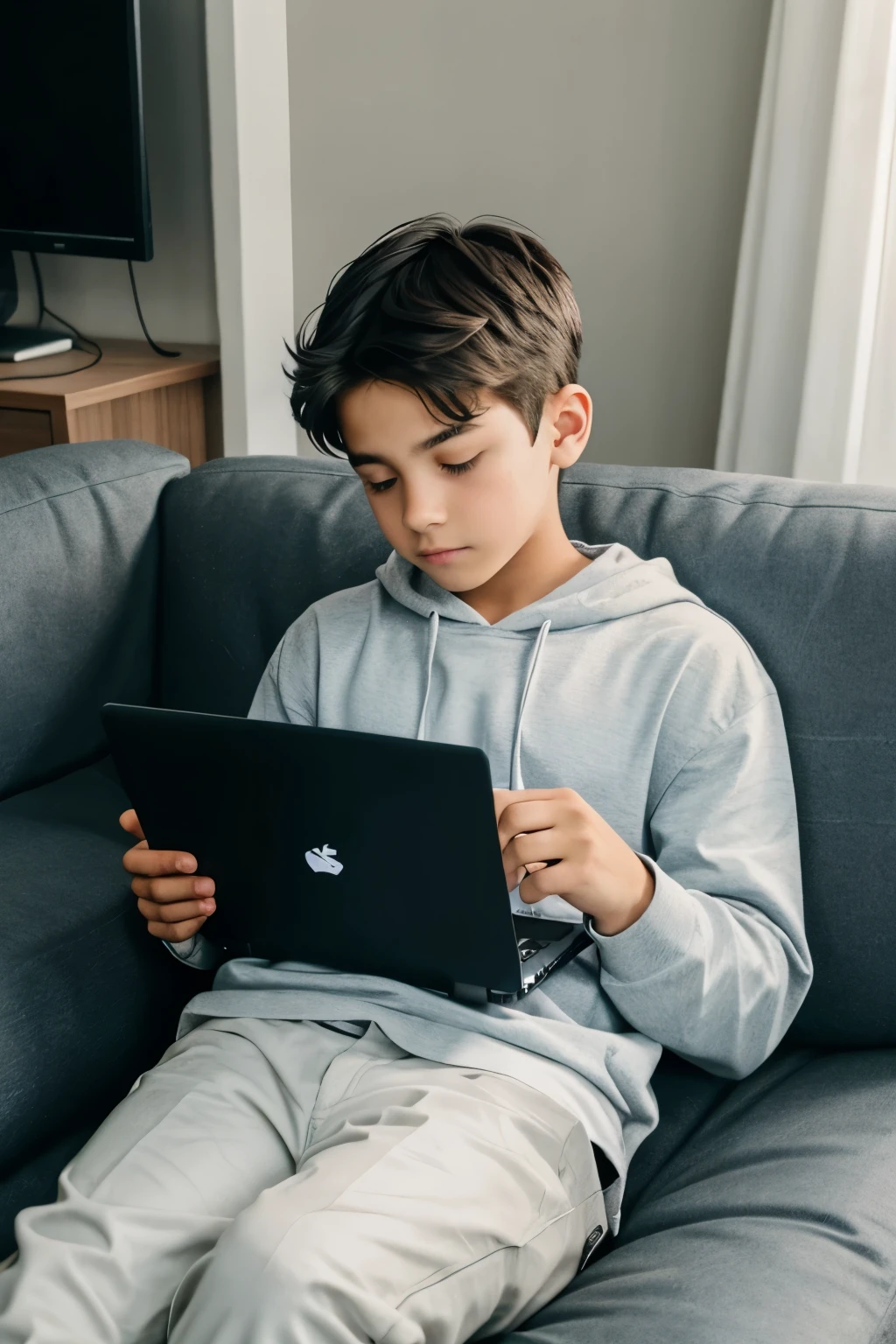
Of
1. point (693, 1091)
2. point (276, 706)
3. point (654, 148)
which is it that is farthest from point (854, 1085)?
point (654, 148)

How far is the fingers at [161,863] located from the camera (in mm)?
961

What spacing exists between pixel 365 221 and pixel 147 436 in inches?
32.3

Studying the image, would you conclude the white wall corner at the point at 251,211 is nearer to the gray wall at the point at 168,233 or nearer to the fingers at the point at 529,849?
the gray wall at the point at 168,233

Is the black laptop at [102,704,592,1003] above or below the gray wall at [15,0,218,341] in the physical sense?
below

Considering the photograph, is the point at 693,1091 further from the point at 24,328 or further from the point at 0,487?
the point at 24,328

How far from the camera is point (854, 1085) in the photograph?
0.99 meters

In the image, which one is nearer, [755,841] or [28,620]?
[755,841]

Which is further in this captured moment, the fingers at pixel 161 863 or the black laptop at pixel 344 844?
the fingers at pixel 161 863

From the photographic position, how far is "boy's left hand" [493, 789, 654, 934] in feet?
2.82

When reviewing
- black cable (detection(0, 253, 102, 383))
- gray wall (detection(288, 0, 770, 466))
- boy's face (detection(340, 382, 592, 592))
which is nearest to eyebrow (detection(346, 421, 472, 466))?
boy's face (detection(340, 382, 592, 592))

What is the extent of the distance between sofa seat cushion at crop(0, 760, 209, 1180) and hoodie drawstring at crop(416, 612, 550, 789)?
1.05 feet

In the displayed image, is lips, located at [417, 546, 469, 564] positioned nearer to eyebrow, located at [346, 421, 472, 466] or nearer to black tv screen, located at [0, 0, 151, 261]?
eyebrow, located at [346, 421, 472, 466]

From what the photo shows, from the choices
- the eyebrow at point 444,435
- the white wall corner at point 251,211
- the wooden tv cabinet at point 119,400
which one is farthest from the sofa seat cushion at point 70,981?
the white wall corner at point 251,211

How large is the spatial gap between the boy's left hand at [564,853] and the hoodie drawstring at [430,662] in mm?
219
